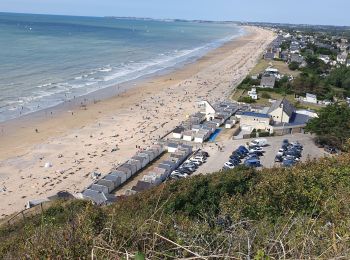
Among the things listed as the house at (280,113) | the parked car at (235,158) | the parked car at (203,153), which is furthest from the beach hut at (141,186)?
the house at (280,113)

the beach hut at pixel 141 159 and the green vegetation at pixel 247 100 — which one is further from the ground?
the green vegetation at pixel 247 100

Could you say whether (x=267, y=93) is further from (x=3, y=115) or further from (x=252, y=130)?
(x=3, y=115)

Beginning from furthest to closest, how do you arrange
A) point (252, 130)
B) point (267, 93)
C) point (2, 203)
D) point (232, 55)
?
point (232, 55)
point (267, 93)
point (252, 130)
point (2, 203)

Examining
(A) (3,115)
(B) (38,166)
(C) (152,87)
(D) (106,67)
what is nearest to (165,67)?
(D) (106,67)

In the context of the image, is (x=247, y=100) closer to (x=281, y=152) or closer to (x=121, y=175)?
(x=281, y=152)

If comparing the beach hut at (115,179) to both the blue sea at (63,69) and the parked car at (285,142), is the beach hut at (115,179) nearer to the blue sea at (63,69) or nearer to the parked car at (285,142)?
the parked car at (285,142)

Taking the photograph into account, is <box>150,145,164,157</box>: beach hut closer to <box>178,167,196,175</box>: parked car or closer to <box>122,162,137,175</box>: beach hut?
<box>122,162,137,175</box>: beach hut

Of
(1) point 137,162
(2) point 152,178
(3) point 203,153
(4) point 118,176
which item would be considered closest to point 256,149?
(3) point 203,153
